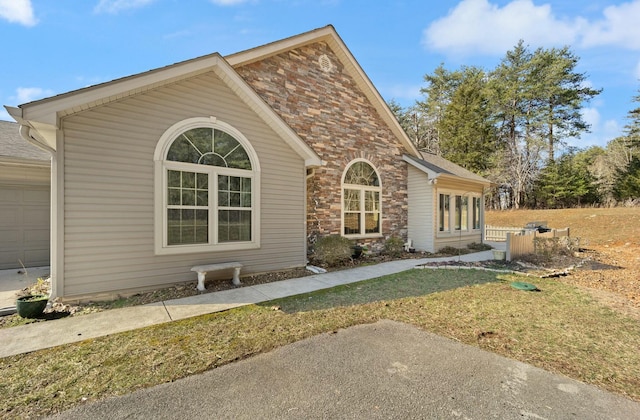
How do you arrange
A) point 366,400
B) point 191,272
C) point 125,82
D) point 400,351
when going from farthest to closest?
point 191,272, point 125,82, point 400,351, point 366,400

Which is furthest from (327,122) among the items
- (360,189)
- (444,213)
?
(444,213)

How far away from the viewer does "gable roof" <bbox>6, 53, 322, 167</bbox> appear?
14.9 feet

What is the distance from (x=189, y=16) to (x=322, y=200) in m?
6.57

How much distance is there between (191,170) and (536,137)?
113 feet

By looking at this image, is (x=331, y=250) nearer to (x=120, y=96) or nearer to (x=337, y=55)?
(x=120, y=96)

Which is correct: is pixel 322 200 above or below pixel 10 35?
below

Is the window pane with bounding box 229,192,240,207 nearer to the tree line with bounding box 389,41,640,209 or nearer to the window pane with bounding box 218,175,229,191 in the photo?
the window pane with bounding box 218,175,229,191

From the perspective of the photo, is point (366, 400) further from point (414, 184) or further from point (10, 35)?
point (10, 35)

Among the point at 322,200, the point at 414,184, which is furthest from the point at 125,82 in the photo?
the point at 414,184

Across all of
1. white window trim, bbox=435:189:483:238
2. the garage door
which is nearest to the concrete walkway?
the garage door

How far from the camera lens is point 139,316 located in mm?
4621

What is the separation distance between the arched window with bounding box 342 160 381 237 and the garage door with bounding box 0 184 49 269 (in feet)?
30.0

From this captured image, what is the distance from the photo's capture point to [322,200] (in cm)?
978

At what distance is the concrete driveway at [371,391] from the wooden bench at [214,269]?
3108 millimetres
